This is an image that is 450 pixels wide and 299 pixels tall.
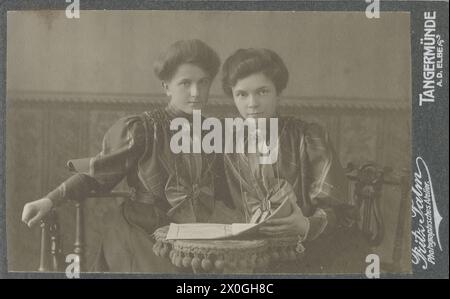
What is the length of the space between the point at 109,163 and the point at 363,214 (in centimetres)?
102

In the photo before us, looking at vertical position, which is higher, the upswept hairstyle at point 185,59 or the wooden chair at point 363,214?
the upswept hairstyle at point 185,59

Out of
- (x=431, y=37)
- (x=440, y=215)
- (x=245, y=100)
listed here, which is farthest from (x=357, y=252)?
(x=431, y=37)

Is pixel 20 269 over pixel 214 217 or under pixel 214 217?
under

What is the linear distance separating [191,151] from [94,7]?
0.69 meters

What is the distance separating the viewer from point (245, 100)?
85.4 inches

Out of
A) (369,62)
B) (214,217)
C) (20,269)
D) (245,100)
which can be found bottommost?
(20,269)

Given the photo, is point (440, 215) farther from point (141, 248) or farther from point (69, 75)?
point (69, 75)

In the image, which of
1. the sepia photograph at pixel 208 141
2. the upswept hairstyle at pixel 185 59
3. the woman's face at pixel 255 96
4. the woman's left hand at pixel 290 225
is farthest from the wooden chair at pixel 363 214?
the upswept hairstyle at pixel 185 59

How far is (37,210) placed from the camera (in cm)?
219

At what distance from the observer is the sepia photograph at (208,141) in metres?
2.17
